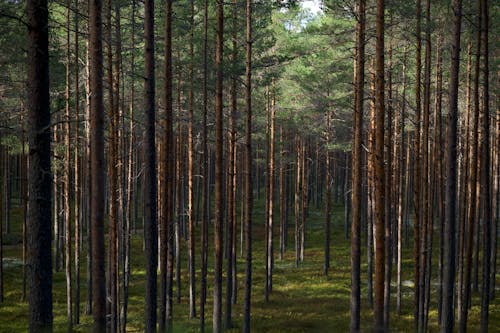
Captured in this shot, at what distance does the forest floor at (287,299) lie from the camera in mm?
22777

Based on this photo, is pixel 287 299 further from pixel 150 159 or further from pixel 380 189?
pixel 150 159

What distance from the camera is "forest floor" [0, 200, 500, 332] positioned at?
897 inches

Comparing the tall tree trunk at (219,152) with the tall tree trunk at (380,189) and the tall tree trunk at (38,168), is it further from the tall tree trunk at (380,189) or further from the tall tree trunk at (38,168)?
the tall tree trunk at (38,168)

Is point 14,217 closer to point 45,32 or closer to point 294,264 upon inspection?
point 294,264

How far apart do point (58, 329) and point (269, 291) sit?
11608mm

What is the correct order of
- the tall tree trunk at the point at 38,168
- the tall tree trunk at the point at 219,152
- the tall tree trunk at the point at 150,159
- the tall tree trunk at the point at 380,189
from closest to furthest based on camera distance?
1. the tall tree trunk at the point at 38,168
2. the tall tree trunk at the point at 150,159
3. the tall tree trunk at the point at 380,189
4. the tall tree trunk at the point at 219,152

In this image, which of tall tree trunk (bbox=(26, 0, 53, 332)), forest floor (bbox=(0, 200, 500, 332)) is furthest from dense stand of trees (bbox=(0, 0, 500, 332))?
forest floor (bbox=(0, 200, 500, 332))

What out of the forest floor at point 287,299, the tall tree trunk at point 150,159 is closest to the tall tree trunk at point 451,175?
the forest floor at point 287,299

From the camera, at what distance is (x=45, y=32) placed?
7043mm

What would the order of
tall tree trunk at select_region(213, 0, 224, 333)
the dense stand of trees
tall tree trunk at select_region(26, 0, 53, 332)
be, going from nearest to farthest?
tall tree trunk at select_region(26, 0, 53, 332) → the dense stand of trees → tall tree trunk at select_region(213, 0, 224, 333)

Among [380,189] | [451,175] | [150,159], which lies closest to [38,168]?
[150,159]

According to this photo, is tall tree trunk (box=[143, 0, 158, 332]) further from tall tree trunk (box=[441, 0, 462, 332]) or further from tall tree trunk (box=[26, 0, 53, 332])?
tall tree trunk (box=[441, 0, 462, 332])

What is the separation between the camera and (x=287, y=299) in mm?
27594

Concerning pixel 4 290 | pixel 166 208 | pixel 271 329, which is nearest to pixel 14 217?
pixel 4 290
